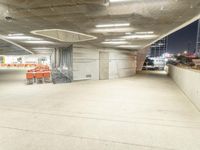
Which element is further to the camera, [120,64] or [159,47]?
[159,47]

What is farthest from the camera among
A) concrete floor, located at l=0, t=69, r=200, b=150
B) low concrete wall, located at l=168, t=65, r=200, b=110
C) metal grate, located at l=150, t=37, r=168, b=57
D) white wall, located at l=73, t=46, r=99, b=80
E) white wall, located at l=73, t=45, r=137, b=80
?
metal grate, located at l=150, t=37, r=168, b=57

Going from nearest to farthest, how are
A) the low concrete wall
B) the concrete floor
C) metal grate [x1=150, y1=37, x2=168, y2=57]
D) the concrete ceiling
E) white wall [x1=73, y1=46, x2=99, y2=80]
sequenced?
the concrete floor → the concrete ceiling → the low concrete wall → white wall [x1=73, y1=46, x2=99, y2=80] → metal grate [x1=150, y1=37, x2=168, y2=57]

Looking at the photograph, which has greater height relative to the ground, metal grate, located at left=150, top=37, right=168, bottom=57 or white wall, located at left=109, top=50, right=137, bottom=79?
metal grate, located at left=150, top=37, right=168, bottom=57

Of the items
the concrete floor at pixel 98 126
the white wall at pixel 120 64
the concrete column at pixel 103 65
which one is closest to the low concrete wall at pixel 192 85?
the concrete floor at pixel 98 126

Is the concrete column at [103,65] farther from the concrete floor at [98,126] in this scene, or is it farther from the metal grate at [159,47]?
the metal grate at [159,47]

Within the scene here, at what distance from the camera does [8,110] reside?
15.1 feet

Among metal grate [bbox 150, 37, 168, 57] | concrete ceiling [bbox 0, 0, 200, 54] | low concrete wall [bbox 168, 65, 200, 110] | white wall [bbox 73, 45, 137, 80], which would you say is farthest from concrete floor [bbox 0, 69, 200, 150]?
metal grate [bbox 150, 37, 168, 57]

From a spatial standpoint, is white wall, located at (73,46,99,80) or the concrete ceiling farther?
white wall, located at (73,46,99,80)

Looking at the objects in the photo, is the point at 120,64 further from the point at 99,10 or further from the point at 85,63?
the point at 99,10

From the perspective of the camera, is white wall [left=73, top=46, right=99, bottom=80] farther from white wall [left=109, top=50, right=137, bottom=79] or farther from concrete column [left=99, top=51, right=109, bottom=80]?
white wall [left=109, top=50, right=137, bottom=79]

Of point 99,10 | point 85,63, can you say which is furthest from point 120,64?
point 99,10

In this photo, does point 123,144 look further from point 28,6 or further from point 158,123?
point 28,6

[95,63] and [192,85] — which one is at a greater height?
[95,63]

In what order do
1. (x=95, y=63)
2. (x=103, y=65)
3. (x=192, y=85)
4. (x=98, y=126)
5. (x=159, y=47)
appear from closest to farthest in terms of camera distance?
(x=98, y=126), (x=192, y=85), (x=95, y=63), (x=103, y=65), (x=159, y=47)
